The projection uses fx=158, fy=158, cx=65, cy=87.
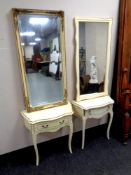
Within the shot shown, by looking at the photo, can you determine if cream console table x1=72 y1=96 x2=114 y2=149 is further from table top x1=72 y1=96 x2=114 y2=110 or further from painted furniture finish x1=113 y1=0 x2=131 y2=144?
painted furniture finish x1=113 y1=0 x2=131 y2=144

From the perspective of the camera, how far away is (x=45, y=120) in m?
1.80

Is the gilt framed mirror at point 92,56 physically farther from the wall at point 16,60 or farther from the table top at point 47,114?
the table top at point 47,114

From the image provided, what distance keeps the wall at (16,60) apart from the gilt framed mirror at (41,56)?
0.31 ft

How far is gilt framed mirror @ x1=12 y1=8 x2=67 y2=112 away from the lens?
68.2 inches

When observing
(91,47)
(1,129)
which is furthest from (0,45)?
(91,47)

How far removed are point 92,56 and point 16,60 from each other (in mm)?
1006

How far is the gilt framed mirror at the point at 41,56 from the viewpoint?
173 cm

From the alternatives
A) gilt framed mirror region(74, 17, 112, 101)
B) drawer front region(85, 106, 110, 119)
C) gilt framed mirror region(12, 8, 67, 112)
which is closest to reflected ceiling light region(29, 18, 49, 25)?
gilt framed mirror region(12, 8, 67, 112)

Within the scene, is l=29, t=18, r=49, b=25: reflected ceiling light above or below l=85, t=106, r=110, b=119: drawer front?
above

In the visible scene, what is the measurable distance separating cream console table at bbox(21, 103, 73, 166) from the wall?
0.22 meters

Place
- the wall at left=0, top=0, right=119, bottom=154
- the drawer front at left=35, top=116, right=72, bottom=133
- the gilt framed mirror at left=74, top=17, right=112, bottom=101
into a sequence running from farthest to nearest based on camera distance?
the gilt framed mirror at left=74, top=17, right=112, bottom=101 → the drawer front at left=35, top=116, right=72, bottom=133 → the wall at left=0, top=0, right=119, bottom=154

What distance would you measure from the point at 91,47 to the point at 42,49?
69 cm

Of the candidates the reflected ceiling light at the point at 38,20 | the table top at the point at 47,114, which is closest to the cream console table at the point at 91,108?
the table top at the point at 47,114

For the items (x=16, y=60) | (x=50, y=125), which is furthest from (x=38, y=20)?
(x=50, y=125)
